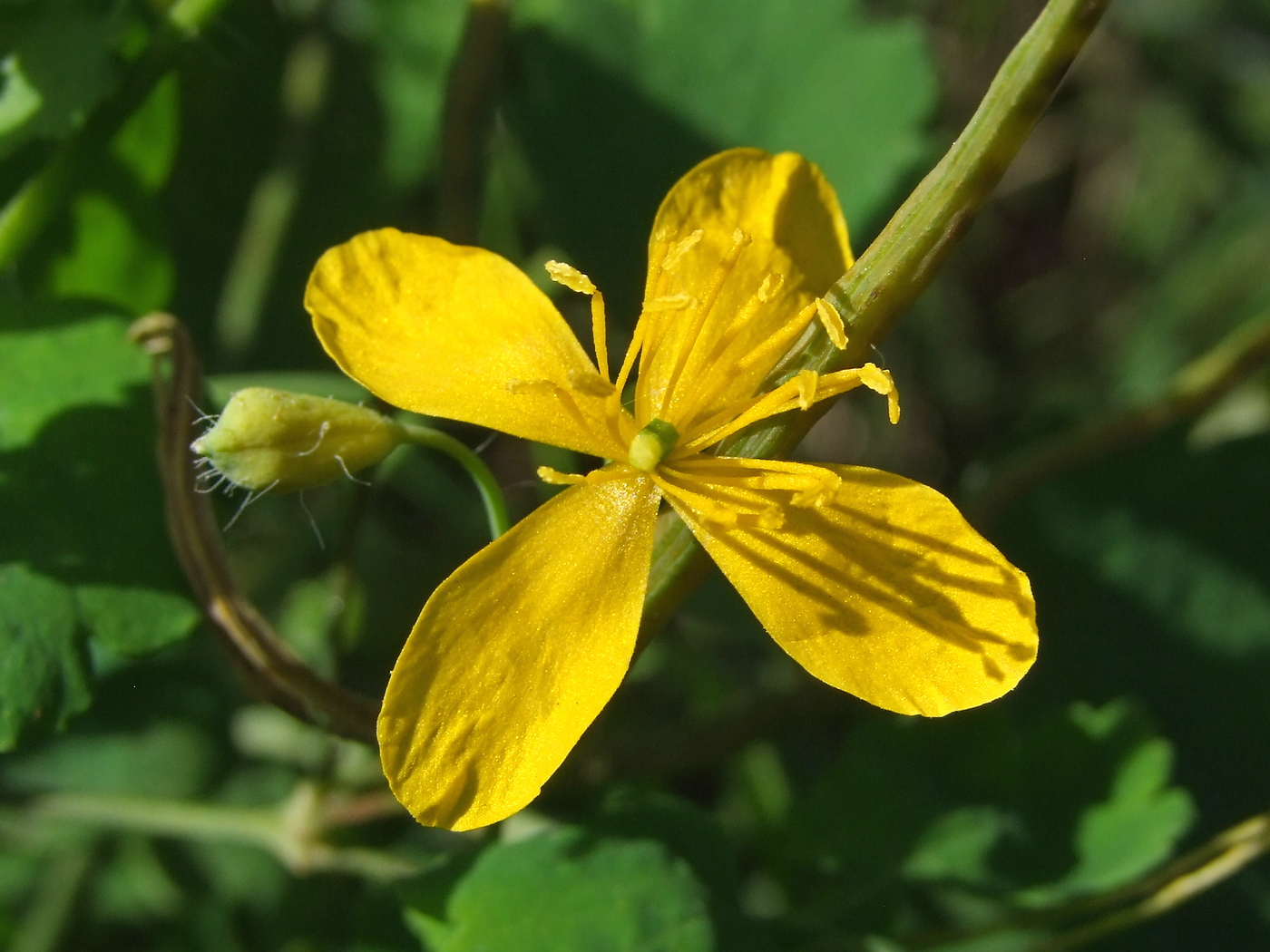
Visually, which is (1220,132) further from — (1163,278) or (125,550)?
(125,550)

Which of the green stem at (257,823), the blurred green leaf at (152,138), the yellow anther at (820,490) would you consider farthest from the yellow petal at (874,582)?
the blurred green leaf at (152,138)

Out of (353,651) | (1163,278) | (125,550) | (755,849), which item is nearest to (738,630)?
(755,849)

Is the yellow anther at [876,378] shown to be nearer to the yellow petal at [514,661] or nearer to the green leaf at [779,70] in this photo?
the yellow petal at [514,661]

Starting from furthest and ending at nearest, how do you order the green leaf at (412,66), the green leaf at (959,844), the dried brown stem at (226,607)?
the green leaf at (412,66)
the green leaf at (959,844)
the dried brown stem at (226,607)

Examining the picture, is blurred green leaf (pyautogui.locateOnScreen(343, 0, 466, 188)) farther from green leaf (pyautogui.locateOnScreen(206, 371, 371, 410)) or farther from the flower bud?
the flower bud

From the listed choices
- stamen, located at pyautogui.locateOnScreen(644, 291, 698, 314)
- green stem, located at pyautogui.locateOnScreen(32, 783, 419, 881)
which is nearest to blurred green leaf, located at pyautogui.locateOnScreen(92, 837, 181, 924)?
green stem, located at pyautogui.locateOnScreen(32, 783, 419, 881)

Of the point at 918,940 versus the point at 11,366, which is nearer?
the point at 11,366
